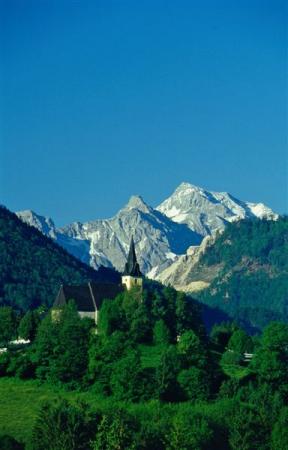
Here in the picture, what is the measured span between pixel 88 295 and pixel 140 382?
121 ft

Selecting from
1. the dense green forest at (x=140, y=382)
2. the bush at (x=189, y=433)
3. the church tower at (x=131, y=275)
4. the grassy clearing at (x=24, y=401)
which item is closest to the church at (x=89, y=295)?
the church tower at (x=131, y=275)

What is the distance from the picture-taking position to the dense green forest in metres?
118

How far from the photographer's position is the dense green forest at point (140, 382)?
118 m

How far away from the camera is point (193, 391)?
470 feet

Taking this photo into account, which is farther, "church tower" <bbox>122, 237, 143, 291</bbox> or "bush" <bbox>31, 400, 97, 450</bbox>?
"church tower" <bbox>122, 237, 143, 291</bbox>

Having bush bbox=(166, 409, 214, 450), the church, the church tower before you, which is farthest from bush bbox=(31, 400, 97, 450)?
the church tower

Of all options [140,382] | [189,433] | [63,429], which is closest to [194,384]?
[140,382]

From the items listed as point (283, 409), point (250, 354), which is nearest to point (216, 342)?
point (250, 354)

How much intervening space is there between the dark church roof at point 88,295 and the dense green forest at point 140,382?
3284 mm

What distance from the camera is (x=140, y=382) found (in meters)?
141

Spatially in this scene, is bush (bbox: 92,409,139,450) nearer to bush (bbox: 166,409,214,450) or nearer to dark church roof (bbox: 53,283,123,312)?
bush (bbox: 166,409,214,450)

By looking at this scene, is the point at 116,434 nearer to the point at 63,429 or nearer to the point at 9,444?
the point at 63,429

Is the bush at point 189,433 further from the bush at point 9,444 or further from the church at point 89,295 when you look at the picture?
the church at point 89,295

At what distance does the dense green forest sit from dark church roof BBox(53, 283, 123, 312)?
3.28 metres
